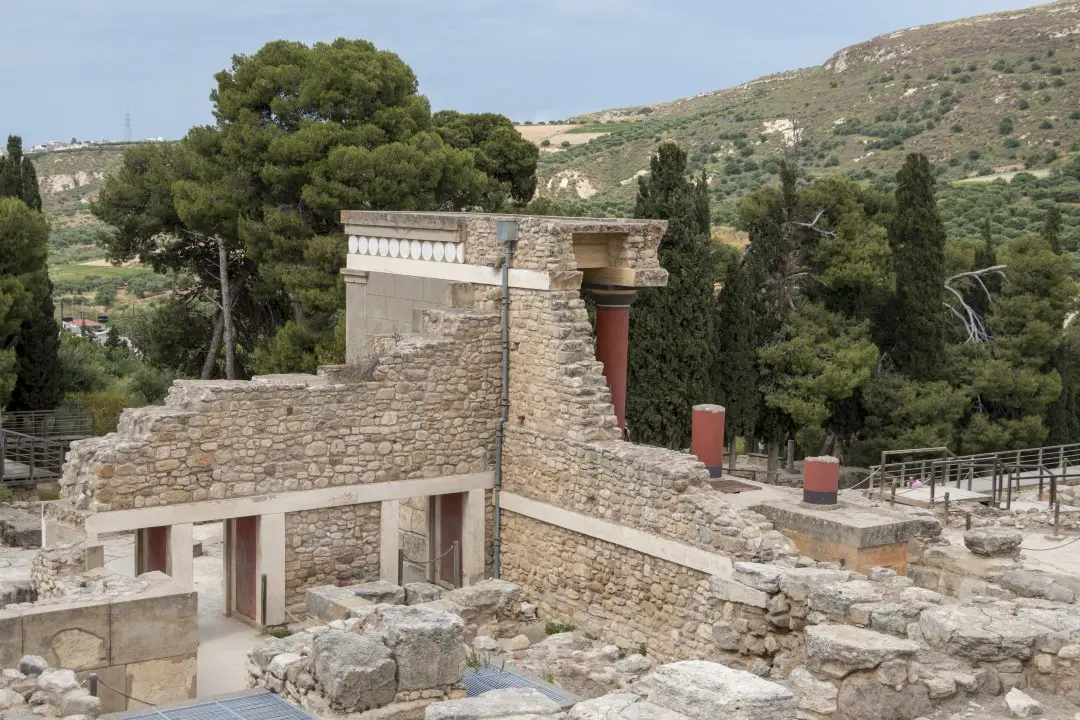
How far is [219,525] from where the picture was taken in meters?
19.2

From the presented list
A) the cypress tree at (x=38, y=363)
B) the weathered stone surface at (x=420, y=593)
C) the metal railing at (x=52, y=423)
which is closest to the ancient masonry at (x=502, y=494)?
the weathered stone surface at (x=420, y=593)

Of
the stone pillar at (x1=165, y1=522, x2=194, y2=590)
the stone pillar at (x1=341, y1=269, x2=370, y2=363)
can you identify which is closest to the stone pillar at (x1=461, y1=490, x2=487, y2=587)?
the stone pillar at (x1=341, y1=269, x2=370, y2=363)

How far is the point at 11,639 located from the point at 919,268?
23.4 metres

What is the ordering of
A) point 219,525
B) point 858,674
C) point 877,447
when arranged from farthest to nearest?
point 877,447 → point 219,525 → point 858,674

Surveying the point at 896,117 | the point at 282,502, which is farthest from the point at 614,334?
the point at 896,117

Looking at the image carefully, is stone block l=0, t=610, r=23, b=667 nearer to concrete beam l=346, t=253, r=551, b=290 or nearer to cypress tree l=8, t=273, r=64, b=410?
concrete beam l=346, t=253, r=551, b=290

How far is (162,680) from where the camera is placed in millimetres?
11695

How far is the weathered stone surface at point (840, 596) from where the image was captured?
11.2 m

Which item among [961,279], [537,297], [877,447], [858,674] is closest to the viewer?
[858,674]

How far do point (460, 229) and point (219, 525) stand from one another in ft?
20.0

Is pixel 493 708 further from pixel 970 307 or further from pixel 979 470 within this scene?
pixel 970 307

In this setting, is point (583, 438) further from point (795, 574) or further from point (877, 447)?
point (877, 447)

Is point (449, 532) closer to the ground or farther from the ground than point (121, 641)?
closer to the ground

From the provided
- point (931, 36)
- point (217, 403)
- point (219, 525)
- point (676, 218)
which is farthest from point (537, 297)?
point (931, 36)
